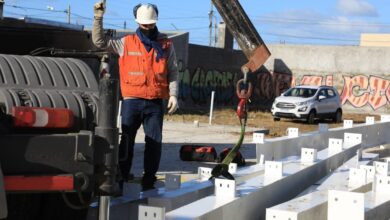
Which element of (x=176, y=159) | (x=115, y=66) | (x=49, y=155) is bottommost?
(x=176, y=159)

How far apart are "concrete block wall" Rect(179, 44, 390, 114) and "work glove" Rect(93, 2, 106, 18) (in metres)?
30.5

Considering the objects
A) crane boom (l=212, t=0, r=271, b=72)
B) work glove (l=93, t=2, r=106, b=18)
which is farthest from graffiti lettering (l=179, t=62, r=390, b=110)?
work glove (l=93, t=2, r=106, b=18)

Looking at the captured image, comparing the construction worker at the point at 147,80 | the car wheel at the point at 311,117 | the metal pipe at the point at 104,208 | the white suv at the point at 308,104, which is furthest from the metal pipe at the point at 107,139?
the car wheel at the point at 311,117

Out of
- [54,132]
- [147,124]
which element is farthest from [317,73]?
[54,132]

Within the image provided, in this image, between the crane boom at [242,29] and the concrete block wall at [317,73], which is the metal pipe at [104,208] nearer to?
the crane boom at [242,29]

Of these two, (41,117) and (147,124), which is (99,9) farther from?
(147,124)

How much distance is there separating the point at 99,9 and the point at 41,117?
1.44 metres

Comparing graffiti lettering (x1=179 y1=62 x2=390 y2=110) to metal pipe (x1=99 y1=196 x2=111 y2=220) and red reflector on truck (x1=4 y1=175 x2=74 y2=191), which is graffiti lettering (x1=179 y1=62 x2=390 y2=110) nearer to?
metal pipe (x1=99 y1=196 x2=111 y2=220)

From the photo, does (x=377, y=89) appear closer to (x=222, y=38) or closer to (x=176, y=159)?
(x=222, y=38)

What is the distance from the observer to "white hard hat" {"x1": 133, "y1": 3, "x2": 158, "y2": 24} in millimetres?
5578

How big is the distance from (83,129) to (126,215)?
4.16 ft

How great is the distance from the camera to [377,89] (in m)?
38.6

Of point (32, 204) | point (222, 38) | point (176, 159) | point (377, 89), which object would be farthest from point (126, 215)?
point (377, 89)

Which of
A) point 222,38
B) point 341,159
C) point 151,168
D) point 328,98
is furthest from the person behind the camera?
point 222,38
